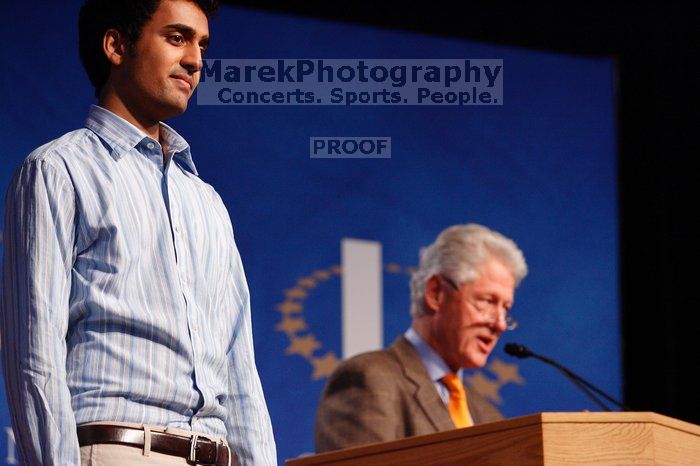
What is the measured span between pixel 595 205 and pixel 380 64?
1.87 meters

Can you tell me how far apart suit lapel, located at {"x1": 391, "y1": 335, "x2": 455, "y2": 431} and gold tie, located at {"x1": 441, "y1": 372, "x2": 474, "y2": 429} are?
0.57ft

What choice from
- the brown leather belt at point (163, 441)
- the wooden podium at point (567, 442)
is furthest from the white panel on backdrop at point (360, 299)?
the brown leather belt at point (163, 441)

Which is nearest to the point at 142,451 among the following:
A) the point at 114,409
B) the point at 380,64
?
the point at 114,409

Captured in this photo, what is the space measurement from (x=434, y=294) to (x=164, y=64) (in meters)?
2.28

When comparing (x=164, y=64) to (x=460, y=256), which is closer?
(x=164, y=64)

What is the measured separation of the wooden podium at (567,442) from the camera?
89.6 inches

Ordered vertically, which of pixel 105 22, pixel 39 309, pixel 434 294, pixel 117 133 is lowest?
pixel 39 309

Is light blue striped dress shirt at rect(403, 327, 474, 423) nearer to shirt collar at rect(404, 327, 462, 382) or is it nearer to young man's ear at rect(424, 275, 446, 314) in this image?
shirt collar at rect(404, 327, 462, 382)

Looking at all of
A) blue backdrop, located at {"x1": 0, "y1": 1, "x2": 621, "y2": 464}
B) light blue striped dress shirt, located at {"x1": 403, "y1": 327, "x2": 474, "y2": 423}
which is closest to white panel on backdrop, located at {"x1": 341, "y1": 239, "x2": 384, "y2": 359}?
blue backdrop, located at {"x1": 0, "y1": 1, "x2": 621, "y2": 464}

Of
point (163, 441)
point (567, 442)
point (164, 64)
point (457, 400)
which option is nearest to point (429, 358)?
point (457, 400)

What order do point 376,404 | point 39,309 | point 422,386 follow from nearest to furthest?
point 39,309, point 376,404, point 422,386

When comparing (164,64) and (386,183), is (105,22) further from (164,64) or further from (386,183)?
(386,183)

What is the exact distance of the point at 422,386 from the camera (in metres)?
3.63

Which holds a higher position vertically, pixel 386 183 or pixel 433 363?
pixel 386 183
